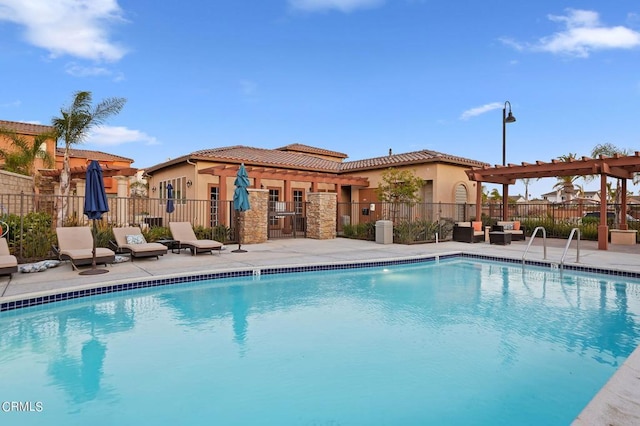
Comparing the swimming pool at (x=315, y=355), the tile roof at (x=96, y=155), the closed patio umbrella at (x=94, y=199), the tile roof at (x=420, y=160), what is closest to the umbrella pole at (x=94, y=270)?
the closed patio umbrella at (x=94, y=199)

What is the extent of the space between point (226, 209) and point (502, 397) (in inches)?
547

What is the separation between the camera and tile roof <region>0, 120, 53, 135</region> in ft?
82.2

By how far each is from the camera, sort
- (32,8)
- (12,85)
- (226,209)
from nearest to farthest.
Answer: (32,8) → (226,209) → (12,85)

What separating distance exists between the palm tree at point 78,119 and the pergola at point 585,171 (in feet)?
53.7

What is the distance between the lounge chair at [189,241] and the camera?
37.4ft

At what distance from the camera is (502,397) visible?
12.2ft

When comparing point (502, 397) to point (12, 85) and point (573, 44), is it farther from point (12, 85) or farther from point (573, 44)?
point (12, 85)

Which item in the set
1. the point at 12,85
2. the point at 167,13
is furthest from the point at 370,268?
the point at 12,85

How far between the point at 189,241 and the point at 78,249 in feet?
10.1

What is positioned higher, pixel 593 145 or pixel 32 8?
pixel 32 8

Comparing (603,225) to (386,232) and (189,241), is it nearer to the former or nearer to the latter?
(386,232)

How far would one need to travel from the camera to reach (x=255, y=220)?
50.3 feet

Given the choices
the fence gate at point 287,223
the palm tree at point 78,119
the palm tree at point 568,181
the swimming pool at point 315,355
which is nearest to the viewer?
the swimming pool at point 315,355

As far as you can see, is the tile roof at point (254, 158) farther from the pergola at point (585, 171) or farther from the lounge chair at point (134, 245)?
the pergola at point (585, 171)
